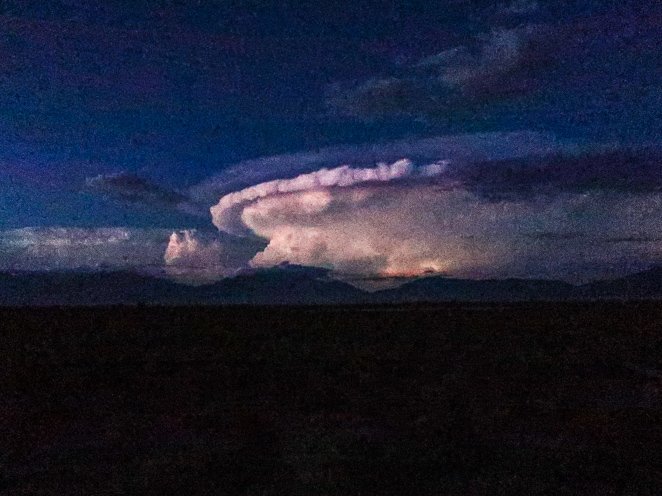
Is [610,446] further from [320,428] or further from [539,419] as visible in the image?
[320,428]

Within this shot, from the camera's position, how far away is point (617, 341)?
2151 inches

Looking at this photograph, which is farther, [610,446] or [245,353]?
[245,353]

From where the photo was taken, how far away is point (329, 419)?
2348cm

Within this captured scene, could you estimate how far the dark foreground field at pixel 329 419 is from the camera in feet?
53.4

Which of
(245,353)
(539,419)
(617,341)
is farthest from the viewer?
(617,341)

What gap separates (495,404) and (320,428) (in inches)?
306

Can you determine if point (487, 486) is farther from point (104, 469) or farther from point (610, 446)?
point (104, 469)

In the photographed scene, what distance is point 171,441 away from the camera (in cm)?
2088

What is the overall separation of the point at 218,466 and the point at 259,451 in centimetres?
170

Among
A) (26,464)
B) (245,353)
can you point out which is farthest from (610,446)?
(245,353)

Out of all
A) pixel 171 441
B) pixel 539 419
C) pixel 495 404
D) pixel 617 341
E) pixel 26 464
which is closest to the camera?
pixel 26 464

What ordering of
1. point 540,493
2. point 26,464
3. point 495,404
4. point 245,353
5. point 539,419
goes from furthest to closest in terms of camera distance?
point 245,353 < point 495,404 < point 539,419 < point 26,464 < point 540,493

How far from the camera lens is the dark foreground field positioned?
16.3 m

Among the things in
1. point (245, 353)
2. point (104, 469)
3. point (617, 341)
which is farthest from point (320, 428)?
point (617, 341)
